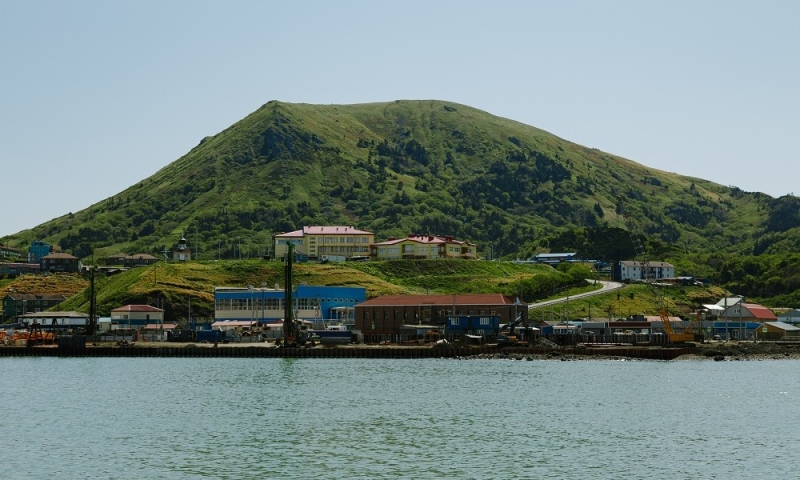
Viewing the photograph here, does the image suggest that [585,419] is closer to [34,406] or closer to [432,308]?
[34,406]

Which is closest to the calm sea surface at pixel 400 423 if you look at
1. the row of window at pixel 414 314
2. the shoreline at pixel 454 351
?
the shoreline at pixel 454 351

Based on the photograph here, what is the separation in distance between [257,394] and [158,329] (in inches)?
3163

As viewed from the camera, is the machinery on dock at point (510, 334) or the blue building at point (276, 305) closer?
the machinery on dock at point (510, 334)

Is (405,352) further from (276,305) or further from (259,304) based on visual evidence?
(259,304)

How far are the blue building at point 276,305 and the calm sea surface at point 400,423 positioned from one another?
59250mm

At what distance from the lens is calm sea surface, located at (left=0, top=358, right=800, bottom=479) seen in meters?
51.5

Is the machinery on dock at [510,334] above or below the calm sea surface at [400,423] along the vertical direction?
above

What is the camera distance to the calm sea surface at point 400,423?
51.5m

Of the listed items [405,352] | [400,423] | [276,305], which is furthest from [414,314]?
[400,423]

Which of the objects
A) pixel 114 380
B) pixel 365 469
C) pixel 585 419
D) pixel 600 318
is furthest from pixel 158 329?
pixel 365 469

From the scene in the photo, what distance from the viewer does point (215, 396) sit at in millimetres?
86250

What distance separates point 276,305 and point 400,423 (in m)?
109

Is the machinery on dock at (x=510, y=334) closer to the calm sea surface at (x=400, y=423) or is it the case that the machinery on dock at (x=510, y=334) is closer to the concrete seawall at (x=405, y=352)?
the concrete seawall at (x=405, y=352)

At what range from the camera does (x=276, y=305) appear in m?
175
